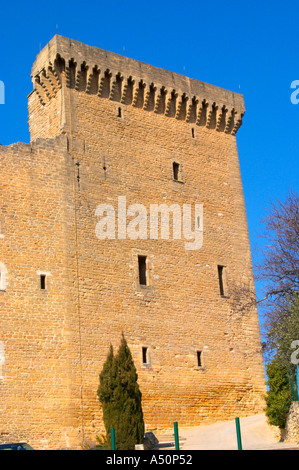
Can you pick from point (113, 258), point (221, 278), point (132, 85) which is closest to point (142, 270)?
point (113, 258)

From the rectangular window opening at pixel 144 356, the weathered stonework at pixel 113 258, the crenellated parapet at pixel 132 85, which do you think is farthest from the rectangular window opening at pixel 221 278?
the crenellated parapet at pixel 132 85

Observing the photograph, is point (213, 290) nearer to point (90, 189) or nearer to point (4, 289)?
point (90, 189)

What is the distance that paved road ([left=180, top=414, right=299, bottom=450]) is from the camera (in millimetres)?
16384

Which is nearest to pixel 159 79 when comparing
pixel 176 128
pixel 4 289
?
pixel 176 128

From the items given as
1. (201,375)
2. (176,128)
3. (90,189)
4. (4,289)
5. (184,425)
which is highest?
(176,128)

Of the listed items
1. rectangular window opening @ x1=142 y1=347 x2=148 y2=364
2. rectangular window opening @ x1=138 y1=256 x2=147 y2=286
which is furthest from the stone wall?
rectangular window opening @ x1=138 y1=256 x2=147 y2=286

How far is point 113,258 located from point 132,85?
5835mm

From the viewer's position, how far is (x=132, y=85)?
2230 centimetres

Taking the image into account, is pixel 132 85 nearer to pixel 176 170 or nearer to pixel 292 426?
pixel 176 170

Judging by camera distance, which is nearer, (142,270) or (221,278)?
(142,270)

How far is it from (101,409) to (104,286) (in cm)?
325

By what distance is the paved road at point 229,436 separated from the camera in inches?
645

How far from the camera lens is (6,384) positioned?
668 inches

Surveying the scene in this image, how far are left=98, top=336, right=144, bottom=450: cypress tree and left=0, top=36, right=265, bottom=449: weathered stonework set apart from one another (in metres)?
1.53
